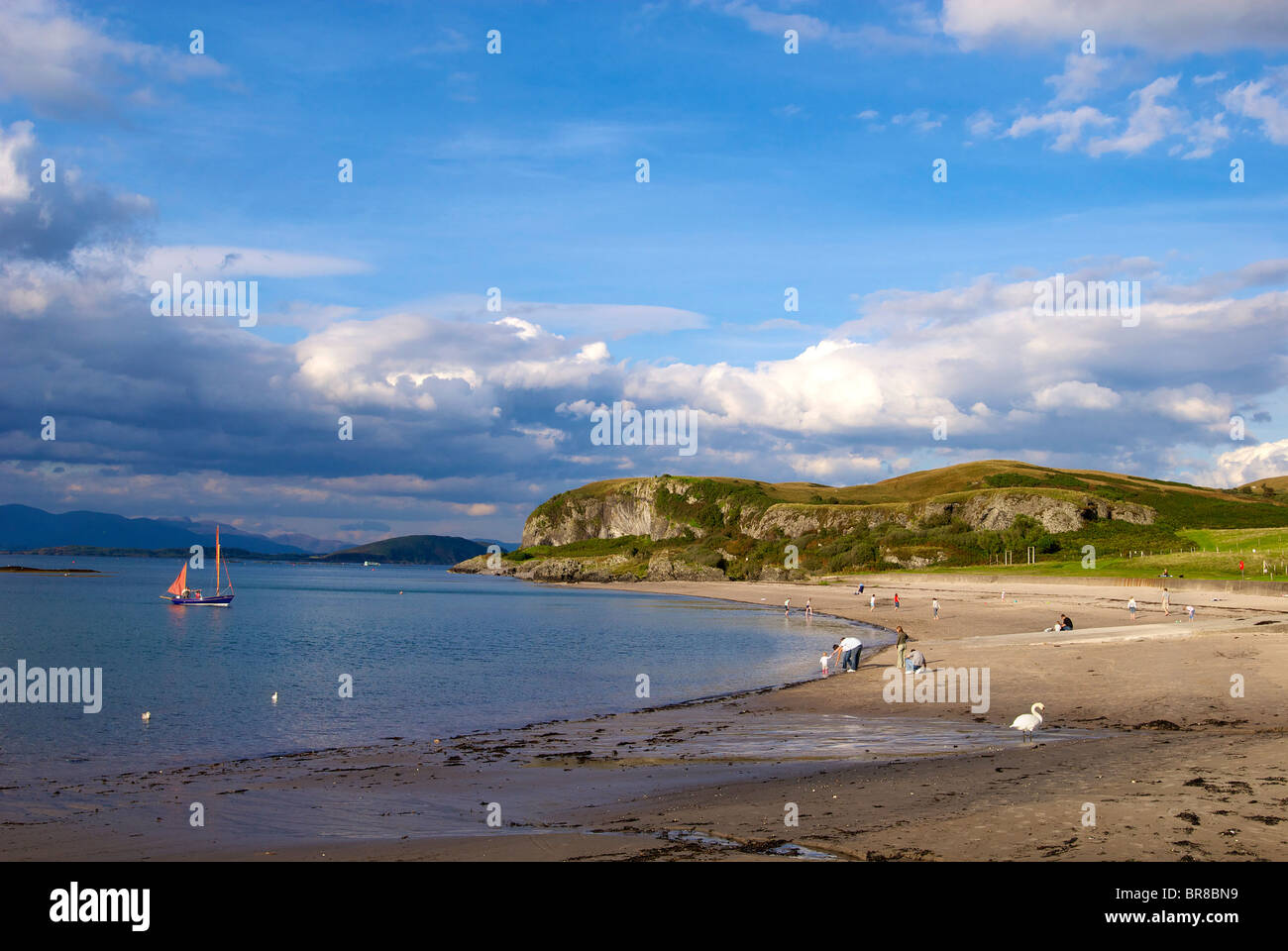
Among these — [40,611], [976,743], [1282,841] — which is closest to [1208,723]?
[976,743]

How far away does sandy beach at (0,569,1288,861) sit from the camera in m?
11.5

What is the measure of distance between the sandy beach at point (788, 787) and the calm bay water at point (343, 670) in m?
3.09

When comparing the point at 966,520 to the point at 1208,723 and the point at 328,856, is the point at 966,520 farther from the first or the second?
the point at 328,856

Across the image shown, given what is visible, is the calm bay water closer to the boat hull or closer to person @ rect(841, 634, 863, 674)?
person @ rect(841, 634, 863, 674)

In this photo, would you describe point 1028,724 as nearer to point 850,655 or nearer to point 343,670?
point 850,655

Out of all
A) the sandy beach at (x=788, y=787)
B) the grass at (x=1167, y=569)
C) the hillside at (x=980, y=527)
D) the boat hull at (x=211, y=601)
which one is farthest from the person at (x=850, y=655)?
the hillside at (x=980, y=527)

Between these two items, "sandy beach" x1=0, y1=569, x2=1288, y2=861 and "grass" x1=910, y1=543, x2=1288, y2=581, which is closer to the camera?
"sandy beach" x1=0, y1=569, x2=1288, y2=861

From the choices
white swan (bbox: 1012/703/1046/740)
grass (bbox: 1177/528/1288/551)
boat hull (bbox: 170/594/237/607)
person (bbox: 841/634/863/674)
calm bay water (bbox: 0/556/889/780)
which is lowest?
boat hull (bbox: 170/594/237/607)

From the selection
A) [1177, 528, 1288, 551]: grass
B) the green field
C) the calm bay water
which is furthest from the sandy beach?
[1177, 528, 1288, 551]: grass

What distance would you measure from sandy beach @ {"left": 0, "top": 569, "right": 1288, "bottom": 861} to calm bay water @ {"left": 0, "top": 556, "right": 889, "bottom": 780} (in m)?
3.09

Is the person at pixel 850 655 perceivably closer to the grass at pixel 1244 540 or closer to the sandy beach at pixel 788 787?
the sandy beach at pixel 788 787

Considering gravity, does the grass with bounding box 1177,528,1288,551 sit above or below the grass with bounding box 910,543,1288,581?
above

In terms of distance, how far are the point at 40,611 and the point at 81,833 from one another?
76.0 m
